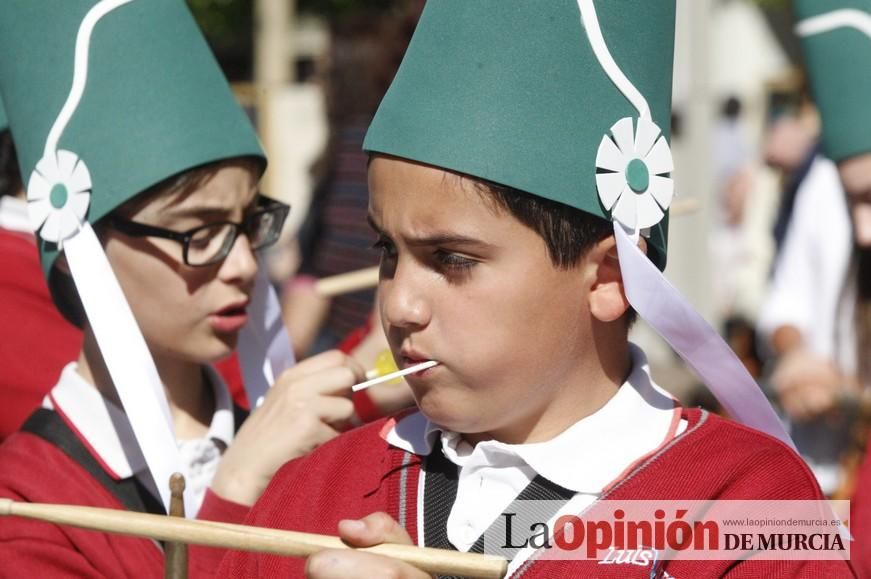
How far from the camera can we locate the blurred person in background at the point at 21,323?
2.52 metres

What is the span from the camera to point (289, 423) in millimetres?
1979

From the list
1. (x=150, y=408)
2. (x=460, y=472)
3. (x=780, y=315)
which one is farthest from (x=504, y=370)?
(x=780, y=315)

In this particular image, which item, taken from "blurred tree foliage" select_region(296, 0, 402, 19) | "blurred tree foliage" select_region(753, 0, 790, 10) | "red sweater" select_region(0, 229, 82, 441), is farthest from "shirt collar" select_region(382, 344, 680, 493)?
"blurred tree foliage" select_region(296, 0, 402, 19)

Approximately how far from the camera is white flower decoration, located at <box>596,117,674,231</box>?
5.12ft

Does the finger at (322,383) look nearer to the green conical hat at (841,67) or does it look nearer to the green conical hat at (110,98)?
the green conical hat at (110,98)

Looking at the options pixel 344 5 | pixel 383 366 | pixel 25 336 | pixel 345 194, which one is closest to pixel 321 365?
pixel 383 366

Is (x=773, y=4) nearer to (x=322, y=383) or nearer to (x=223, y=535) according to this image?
(x=322, y=383)

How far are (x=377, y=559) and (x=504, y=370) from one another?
0.30 m

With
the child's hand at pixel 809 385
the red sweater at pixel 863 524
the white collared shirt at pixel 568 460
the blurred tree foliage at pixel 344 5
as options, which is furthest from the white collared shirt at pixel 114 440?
the blurred tree foliage at pixel 344 5

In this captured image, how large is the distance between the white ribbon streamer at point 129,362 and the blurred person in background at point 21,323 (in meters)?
0.65

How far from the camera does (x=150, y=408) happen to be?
6.19ft

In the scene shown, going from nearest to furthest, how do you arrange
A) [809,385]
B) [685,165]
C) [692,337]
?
1. [692,337]
2. [809,385]
3. [685,165]

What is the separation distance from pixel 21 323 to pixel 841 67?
1685 mm

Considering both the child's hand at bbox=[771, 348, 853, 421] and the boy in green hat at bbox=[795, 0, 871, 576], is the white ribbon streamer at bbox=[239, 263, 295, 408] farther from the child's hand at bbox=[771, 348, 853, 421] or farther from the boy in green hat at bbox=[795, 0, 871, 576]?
the child's hand at bbox=[771, 348, 853, 421]
